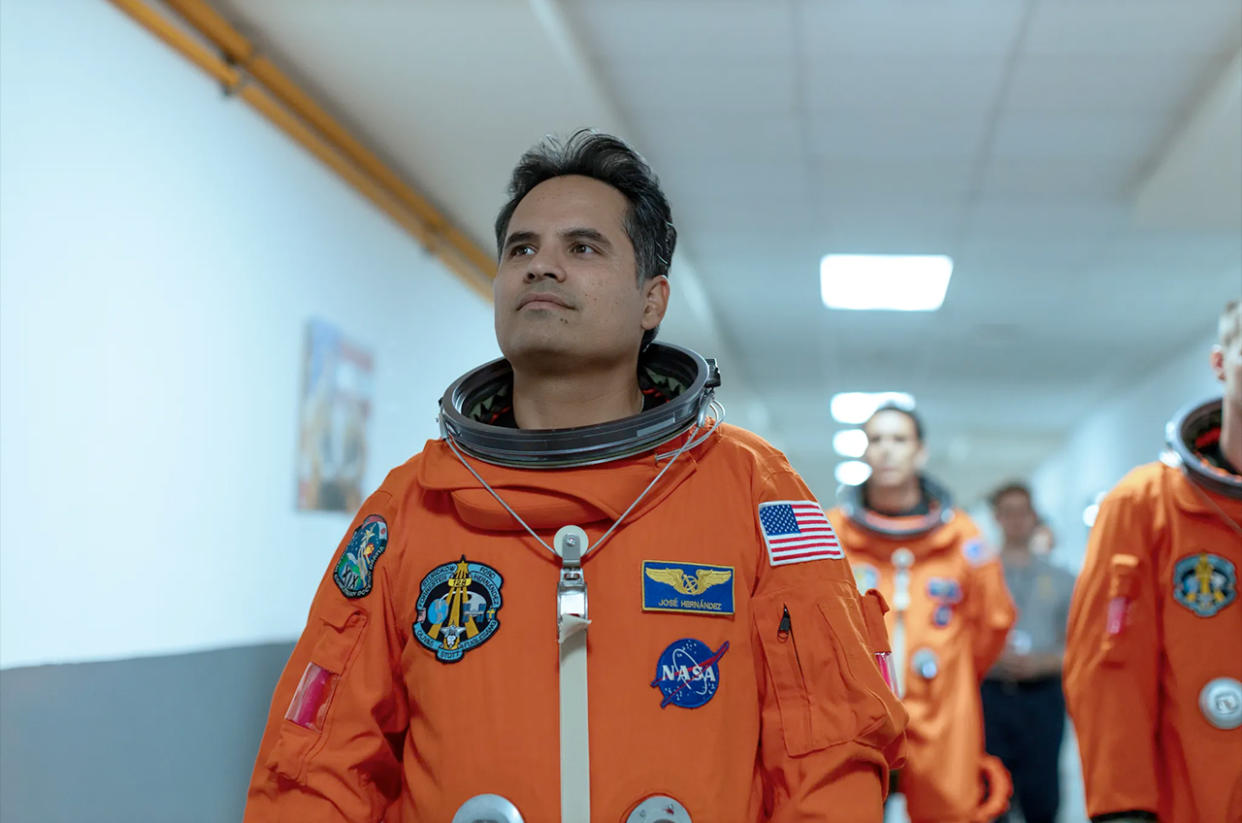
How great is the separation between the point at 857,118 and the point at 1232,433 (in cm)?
244

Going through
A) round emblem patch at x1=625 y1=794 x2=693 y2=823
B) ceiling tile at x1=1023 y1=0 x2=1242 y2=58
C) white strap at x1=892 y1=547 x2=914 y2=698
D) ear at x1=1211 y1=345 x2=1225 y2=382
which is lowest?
round emblem patch at x1=625 y1=794 x2=693 y2=823

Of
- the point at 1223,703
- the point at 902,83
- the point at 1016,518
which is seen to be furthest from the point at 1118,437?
the point at 1223,703

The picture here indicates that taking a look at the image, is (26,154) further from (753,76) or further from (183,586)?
(753,76)

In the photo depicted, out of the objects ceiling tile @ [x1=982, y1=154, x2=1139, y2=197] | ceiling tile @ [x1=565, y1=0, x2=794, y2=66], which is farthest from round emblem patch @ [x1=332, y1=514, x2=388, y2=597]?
ceiling tile @ [x1=982, y1=154, x2=1139, y2=197]

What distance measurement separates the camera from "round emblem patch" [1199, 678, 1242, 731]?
2.15m

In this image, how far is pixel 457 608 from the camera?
1.47 meters

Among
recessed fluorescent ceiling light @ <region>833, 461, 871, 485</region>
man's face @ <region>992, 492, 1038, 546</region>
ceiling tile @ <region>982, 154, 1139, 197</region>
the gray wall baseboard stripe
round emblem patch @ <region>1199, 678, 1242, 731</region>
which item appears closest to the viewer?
round emblem patch @ <region>1199, 678, 1242, 731</region>

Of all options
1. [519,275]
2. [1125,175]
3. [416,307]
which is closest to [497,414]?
[519,275]

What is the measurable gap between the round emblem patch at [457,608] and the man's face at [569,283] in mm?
297

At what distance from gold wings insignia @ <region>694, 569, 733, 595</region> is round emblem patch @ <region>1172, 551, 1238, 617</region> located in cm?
118

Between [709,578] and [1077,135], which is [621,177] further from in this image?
Answer: [1077,135]

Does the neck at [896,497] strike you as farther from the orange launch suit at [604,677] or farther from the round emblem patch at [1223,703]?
the orange launch suit at [604,677]

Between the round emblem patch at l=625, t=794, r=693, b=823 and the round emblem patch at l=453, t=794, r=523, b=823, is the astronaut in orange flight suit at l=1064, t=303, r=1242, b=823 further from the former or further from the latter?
the round emblem patch at l=453, t=794, r=523, b=823

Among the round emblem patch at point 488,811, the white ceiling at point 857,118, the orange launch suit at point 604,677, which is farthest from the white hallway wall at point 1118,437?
the round emblem patch at point 488,811
